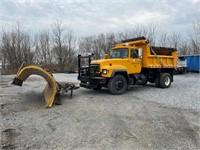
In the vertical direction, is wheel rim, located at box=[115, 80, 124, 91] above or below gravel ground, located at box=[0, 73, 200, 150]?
above

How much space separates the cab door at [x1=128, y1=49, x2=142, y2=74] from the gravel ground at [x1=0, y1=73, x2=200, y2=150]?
2.83 meters

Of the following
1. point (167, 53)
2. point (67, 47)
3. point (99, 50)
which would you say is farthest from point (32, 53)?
point (167, 53)

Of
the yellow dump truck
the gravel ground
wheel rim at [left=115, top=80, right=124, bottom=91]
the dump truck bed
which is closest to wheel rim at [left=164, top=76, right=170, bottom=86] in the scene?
the yellow dump truck

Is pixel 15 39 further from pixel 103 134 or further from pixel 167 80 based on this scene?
pixel 103 134

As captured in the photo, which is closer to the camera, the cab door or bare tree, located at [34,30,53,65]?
the cab door

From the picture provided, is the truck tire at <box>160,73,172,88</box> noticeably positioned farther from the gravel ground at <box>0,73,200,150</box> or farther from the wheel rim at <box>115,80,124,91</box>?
the gravel ground at <box>0,73,200,150</box>

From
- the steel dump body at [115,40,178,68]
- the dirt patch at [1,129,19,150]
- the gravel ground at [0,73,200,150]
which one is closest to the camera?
the dirt patch at [1,129,19,150]

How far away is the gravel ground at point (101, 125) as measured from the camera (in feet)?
12.6

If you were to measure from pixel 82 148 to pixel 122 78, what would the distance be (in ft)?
19.8

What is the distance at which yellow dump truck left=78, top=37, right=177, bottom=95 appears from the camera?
8.99 metres

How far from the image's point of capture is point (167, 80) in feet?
38.2

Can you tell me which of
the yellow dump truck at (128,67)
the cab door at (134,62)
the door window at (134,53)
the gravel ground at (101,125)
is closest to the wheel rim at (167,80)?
the yellow dump truck at (128,67)

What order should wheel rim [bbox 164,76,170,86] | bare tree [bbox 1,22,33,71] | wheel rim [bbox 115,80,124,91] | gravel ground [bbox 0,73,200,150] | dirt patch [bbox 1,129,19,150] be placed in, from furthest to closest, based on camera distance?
bare tree [bbox 1,22,33,71]
wheel rim [bbox 164,76,170,86]
wheel rim [bbox 115,80,124,91]
gravel ground [bbox 0,73,200,150]
dirt patch [bbox 1,129,19,150]

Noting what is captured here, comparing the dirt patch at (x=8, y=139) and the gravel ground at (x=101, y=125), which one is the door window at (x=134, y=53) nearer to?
the gravel ground at (x=101, y=125)
